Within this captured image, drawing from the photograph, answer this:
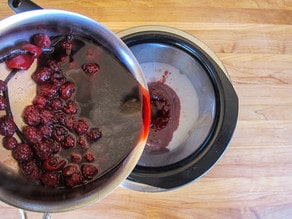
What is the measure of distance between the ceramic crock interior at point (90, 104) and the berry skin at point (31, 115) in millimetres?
10

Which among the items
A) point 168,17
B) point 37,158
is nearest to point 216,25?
point 168,17

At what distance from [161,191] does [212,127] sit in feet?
0.53

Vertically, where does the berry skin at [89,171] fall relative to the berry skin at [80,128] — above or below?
below

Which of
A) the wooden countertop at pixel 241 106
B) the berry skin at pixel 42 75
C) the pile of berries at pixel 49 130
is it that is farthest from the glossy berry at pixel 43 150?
the wooden countertop at pixel 241 106

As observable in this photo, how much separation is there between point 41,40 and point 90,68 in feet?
0.31

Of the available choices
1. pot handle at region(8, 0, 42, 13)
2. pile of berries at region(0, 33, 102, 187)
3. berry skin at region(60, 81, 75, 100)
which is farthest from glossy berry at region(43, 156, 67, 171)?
pot handle at region(8, 0, 42, 13)

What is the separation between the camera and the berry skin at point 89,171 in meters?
0.68

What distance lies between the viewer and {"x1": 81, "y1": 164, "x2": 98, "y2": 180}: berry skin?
2.22 ft

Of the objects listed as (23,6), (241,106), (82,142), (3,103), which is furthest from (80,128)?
(241,106)

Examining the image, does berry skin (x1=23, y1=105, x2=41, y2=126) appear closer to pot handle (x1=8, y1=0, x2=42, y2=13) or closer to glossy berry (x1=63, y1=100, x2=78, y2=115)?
glossy berry (x1=63, y1=100, x2=78, y2=115)

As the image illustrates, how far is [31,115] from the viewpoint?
682mm

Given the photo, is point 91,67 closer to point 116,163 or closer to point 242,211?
point 116,163

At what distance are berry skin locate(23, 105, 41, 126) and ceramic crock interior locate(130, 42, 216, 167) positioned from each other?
229 millimetres

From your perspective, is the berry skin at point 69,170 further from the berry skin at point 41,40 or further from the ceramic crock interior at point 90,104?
the berry skin at point 41,40
